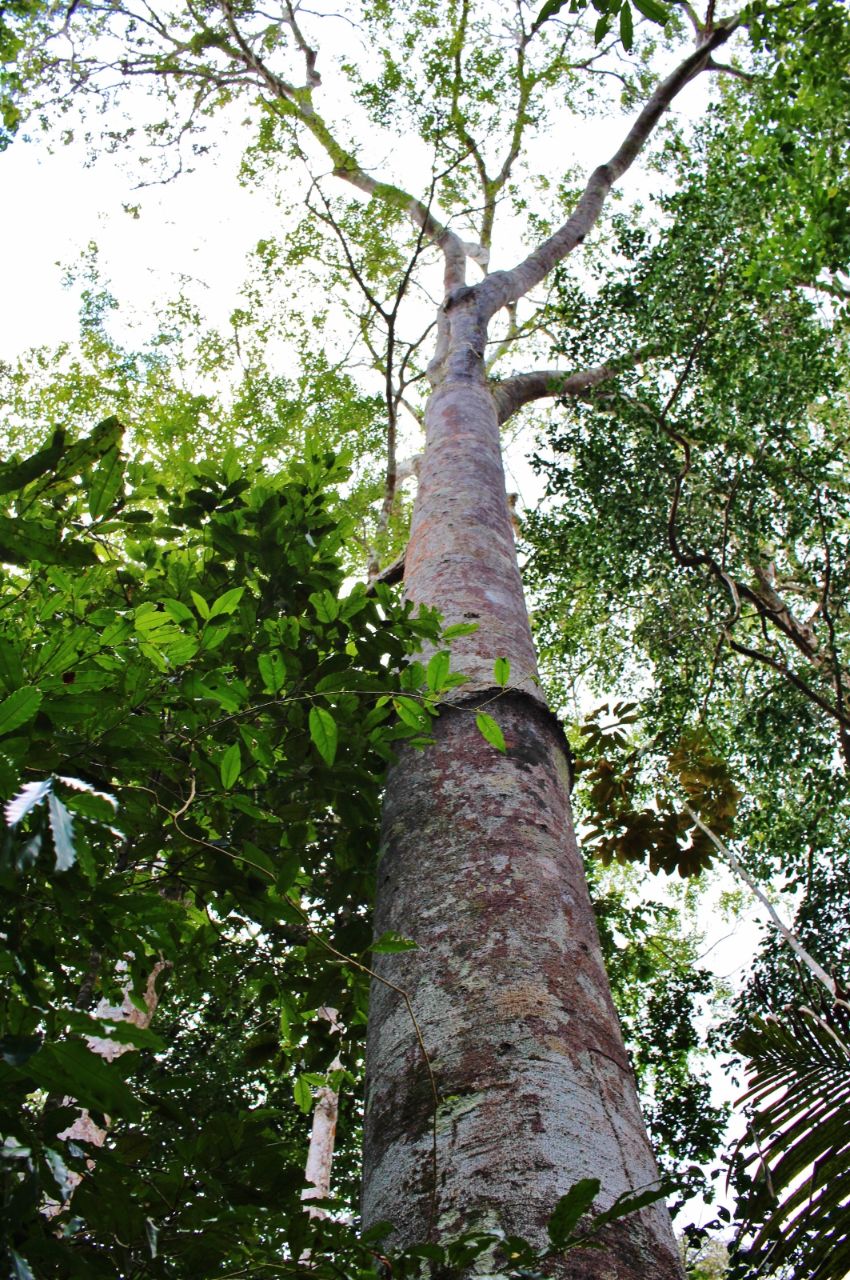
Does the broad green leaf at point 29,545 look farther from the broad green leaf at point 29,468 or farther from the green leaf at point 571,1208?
the green leaf at point 571,1208

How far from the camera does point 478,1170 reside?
3.43 feet

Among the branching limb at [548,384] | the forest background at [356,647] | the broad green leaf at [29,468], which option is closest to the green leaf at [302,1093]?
the forest background at [356,647]

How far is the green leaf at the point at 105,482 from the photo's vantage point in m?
1.66

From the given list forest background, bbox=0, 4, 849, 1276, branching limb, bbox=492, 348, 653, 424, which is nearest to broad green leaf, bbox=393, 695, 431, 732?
forest background, bbox=0, 4, 849, 1276

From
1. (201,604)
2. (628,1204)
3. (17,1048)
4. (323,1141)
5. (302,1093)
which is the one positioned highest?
(201,604)

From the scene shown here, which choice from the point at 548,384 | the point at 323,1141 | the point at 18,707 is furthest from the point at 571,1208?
the point at 548,384

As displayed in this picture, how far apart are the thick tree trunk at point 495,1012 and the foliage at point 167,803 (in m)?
0.14

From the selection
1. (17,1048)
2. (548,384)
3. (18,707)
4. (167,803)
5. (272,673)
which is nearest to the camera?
(17,1048)

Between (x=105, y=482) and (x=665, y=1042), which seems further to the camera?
(x=665, y=1042)

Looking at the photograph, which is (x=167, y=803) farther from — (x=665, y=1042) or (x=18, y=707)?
(x=665, y=1042)

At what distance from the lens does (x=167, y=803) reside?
194 cm

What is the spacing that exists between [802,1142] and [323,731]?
144 centimetres

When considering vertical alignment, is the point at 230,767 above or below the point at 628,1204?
above

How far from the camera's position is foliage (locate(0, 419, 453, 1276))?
96 cm
